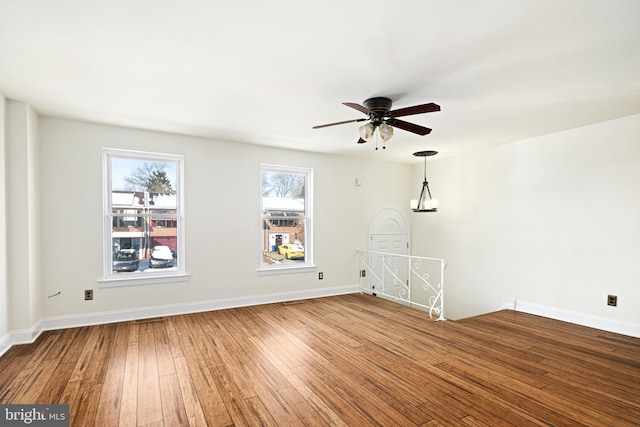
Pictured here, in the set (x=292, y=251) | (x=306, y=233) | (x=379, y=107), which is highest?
(x=379, y=107)

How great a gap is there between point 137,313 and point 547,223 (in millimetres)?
5497

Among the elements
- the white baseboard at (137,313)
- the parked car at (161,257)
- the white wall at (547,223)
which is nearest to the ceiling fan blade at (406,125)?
the white wall at (547,223)

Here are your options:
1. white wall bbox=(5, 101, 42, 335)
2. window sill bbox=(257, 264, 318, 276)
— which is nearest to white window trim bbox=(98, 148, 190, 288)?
white wall bbox=(5, 101, 42, 335)

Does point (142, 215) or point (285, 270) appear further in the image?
point (285, 270)

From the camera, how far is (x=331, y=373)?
2.67 meters

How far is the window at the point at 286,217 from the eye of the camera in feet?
16.7

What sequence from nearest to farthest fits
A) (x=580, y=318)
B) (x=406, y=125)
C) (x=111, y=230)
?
(x=406, y=125) < (x=580, y=318) < (x=111, y=230)

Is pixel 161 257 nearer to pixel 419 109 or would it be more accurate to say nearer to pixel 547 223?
pixel 419 109

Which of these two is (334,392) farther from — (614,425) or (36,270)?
(36,270)

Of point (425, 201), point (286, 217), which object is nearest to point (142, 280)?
point (286, 217)

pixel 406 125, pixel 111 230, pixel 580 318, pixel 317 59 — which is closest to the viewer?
pixel 317 59

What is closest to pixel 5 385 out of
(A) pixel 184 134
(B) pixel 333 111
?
(A) pixel 184 134
